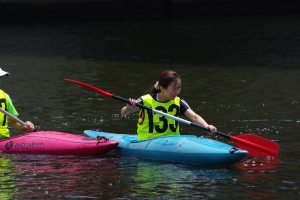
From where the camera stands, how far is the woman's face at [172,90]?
8.23m

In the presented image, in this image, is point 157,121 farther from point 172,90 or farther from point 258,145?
point 258,145

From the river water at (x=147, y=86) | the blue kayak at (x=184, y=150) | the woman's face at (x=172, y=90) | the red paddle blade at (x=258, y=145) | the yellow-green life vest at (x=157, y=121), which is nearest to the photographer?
the river water at (x=147, y=86)

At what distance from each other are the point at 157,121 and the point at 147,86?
19.6ft

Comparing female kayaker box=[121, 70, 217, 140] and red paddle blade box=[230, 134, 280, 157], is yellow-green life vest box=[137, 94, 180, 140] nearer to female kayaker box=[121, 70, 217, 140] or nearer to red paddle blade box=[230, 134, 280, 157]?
female kayaker box=[121, 70, 217, 140]

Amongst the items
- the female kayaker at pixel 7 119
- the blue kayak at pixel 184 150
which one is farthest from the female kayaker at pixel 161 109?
the female kayaker at pixel 7 119

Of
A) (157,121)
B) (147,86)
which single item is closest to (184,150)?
(157,121)

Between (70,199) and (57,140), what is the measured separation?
2.10 meters

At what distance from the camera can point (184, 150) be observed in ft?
27.0

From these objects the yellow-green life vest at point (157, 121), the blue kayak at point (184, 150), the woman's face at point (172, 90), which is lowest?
A: the blue kayak at point (184, 150)

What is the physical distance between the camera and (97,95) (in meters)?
13.6

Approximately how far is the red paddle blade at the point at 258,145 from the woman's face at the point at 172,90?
2.92ft

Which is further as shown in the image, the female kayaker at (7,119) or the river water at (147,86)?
the female kayaker at (7,119)

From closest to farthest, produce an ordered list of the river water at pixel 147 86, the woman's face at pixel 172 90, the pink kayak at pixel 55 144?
the river water at pixel 147 86 < the woman's face at pixel 172 90 < the pink kayak at pixel 55 144

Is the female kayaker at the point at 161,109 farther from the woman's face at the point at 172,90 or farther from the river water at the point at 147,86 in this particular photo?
the river water at the point at 147,86
